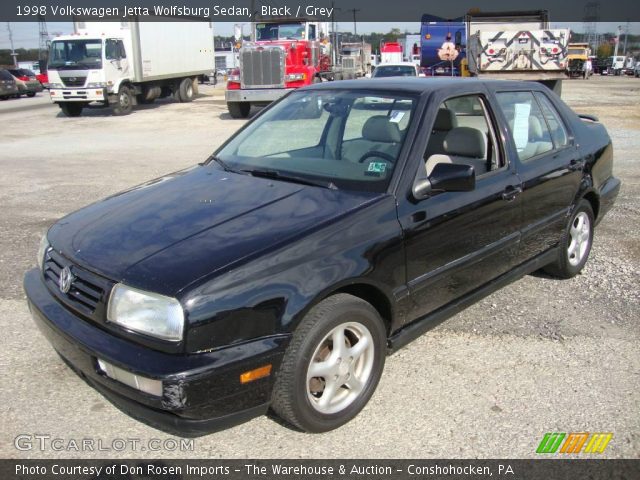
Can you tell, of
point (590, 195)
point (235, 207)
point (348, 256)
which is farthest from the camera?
point (590, 195)

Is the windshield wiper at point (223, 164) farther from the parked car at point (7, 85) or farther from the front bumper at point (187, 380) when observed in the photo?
the parked car at point (7, 85)

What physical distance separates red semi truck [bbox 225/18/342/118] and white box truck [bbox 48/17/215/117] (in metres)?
4.92

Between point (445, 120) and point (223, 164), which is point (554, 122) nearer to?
point (445, 120)

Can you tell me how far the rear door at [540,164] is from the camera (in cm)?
396

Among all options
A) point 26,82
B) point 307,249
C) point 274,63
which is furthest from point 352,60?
point 307,249

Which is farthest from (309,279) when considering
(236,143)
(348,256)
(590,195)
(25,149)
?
(25,149)

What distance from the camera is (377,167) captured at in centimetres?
326

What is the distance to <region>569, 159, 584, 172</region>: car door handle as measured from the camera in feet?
14.5

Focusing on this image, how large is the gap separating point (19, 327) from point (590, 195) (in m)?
4.50

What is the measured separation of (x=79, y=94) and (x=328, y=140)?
61.5 feet

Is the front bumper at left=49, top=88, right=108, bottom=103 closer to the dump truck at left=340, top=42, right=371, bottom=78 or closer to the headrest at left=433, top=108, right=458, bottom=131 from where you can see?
the dump truck at left=340, top=42, right=371, bottom=78

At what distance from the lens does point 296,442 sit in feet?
9.12

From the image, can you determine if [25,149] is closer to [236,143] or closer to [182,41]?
[236,143]

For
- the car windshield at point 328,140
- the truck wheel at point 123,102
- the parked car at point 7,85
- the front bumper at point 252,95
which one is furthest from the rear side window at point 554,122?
the parked car at point 7,85
